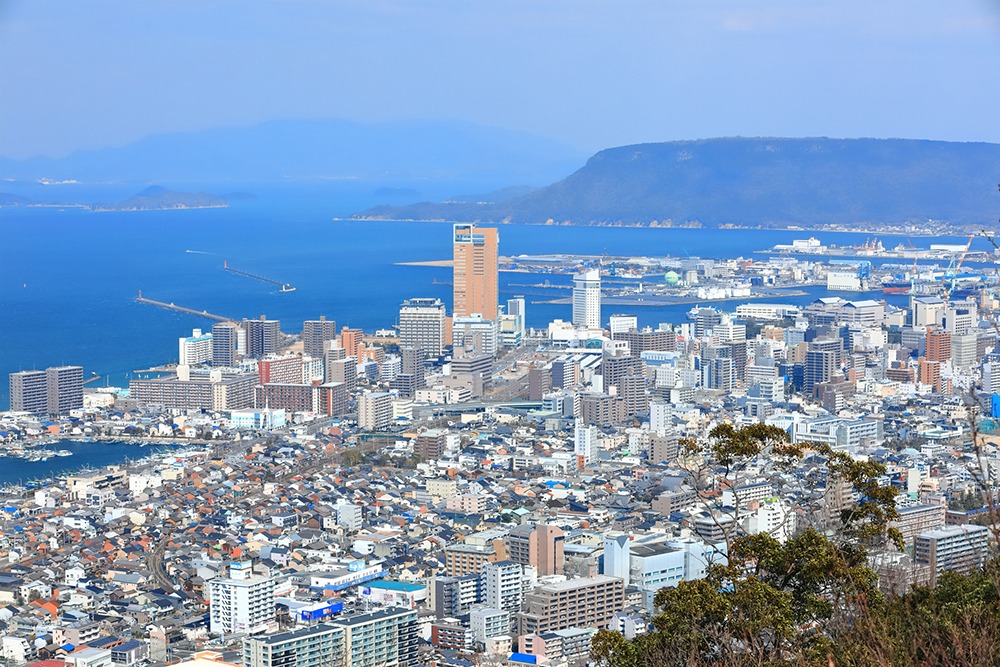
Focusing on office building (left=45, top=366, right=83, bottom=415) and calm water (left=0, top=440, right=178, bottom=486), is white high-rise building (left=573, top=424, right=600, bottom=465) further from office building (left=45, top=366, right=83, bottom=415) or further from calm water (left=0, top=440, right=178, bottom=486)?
office building (left=45, top=366, right=83, bottom=415)

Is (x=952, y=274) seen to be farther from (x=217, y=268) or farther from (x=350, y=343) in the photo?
(x=217, y=268)

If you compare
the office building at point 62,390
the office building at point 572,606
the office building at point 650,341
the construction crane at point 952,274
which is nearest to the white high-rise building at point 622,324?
the office building at point 650,341

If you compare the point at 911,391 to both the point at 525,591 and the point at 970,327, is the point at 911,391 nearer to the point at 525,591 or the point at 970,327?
the point at 970,327

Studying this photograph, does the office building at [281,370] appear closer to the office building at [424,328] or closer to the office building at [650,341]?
the office building at [424,328]

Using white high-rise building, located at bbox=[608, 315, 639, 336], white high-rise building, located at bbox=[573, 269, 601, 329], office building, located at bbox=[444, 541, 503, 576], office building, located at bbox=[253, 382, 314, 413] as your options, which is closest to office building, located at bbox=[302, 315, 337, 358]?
office building, located at bbox=[253, 382, 314, 413]

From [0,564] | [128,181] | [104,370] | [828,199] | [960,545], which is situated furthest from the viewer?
[128,181]

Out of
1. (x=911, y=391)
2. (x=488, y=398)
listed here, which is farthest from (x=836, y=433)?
(x=488, y=398)
